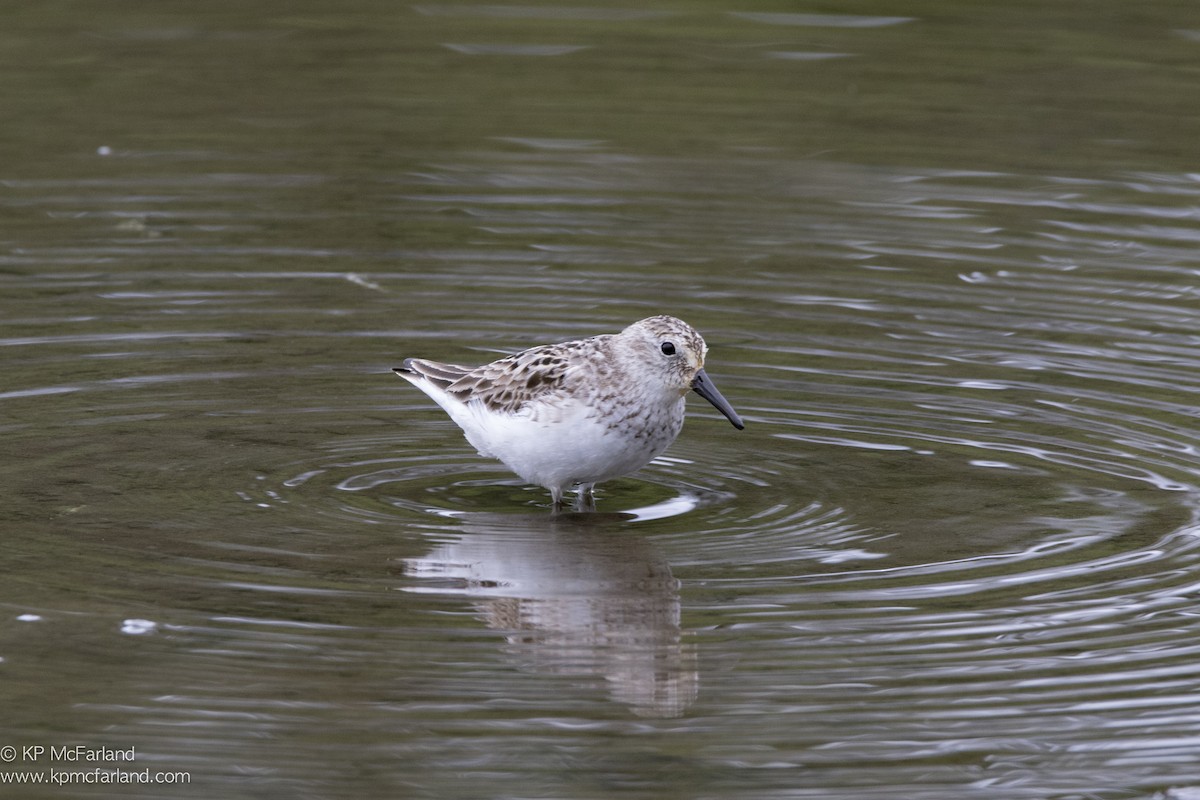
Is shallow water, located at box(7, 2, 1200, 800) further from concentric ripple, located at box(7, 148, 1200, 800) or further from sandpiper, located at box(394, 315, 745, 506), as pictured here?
sandpiper, located at box(394, 315, 745, 506)

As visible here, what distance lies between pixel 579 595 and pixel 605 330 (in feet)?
14.1

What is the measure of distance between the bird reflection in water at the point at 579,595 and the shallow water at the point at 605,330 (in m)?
0.03

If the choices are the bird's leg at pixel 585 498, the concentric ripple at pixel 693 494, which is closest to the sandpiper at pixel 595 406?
the bird's leg at pixel 585 498

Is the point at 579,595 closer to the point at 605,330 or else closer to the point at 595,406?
the point at 595,406

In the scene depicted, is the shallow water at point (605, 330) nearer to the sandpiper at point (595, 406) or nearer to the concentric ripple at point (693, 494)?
the concentric ripple at point (693, 494)

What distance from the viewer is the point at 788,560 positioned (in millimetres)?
9062

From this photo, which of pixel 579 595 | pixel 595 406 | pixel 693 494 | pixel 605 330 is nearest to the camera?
pixel 579 595

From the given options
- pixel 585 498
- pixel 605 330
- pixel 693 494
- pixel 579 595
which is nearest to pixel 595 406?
pixel 585 498

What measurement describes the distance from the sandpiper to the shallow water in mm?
366

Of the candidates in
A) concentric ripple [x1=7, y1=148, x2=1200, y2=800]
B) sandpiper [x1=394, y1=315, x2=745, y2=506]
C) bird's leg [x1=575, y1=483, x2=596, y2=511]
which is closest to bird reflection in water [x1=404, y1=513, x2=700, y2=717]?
concentric ripple [x1=7, y1=148, x2=1200, y2=800]

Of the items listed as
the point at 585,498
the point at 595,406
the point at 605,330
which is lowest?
the point at 585,498

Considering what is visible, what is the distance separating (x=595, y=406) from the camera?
958 cm

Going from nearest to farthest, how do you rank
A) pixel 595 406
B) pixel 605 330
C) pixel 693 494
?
1. pixel 595 406
2. pixel 693 494
3. pixel 605 330

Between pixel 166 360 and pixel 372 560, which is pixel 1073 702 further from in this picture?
pixel 166 360
